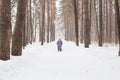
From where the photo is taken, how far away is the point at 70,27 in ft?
214

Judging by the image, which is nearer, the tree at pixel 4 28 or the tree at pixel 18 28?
the tree at pixel 4 28

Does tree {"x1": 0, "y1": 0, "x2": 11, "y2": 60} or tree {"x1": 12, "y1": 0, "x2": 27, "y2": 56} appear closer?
tree {"x1": 0, "y1": 0, "x2": 11, "y2": 60}

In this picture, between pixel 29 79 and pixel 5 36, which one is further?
pixel 5 36

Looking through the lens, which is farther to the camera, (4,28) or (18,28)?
(18,28)

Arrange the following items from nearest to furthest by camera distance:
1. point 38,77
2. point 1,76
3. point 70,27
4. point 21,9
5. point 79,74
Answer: point 1,76 < point 38,77 < point 79,74 < point 21,9 < point 70,27

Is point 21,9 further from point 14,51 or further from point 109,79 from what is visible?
point 109,79

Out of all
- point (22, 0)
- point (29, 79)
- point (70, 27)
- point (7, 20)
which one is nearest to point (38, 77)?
point (29, 79)

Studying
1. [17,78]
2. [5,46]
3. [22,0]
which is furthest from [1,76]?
[22,0]

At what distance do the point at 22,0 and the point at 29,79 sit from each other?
6658mm

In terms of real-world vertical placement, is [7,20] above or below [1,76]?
above

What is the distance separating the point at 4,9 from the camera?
34.9 feet

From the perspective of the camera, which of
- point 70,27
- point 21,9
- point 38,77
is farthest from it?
point 70,27

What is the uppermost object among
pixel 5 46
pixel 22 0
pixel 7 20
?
pixel 22 0

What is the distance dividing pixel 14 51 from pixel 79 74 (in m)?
5.64
